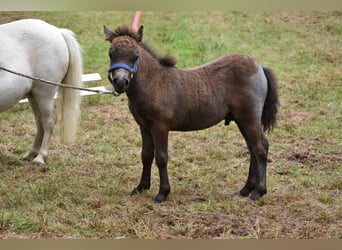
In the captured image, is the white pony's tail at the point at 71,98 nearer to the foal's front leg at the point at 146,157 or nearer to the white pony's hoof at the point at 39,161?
the white pony's hoof at the point at 39,161

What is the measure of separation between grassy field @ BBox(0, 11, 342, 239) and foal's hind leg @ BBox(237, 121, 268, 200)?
12cm

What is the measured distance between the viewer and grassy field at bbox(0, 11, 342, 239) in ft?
Answer: 14.5

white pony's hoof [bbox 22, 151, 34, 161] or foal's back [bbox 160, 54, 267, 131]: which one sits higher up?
foal's back [bbox 160, 54, 267, 131]

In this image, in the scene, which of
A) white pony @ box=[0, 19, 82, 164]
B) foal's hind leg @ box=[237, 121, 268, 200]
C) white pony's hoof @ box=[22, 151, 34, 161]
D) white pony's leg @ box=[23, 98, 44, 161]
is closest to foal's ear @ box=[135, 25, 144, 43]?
foal's hind leg @ box=[237, 121, 268, 200]

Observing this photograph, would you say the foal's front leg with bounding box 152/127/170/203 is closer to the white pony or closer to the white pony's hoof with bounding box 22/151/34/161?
the white pony

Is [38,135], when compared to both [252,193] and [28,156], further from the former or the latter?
[252,193]

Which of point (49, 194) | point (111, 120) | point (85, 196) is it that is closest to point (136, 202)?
point (85, 196)

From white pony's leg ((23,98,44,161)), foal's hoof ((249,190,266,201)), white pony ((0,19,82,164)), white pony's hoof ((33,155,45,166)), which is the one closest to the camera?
foal's hoof ((249,190,266,201))

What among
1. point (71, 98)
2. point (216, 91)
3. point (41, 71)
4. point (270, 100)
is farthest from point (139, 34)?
point (71, 98)

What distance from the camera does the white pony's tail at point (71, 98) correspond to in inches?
251

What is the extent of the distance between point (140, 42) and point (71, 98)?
180 cm

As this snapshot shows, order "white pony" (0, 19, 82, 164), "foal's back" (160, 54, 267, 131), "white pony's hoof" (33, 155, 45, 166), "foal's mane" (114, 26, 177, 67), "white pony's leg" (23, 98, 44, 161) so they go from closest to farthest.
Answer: "foal's mane" (114, 26, 177, 67) < "foal's back" (160, 54, 267, 131) < "white pony" (0, 19, 82, 164) < "white pony's hoof" (33, 155, 45, 166) < "white pony's leg" (23, 98, 44, 161)

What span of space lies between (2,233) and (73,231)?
0.54 metres

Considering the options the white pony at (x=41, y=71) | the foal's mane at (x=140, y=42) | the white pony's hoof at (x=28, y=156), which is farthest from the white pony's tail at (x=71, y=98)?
the foal's mane at (x=140, y=42)
